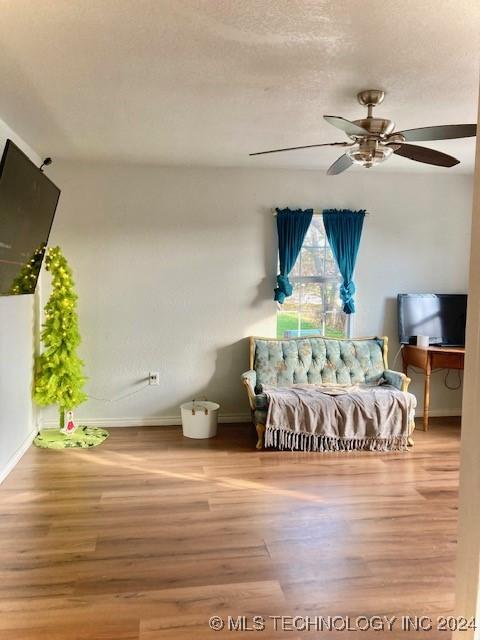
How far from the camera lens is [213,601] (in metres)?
2.23

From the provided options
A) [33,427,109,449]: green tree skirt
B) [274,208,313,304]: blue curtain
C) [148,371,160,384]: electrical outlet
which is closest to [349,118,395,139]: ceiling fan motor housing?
[274,208,313,304]: blue curtain

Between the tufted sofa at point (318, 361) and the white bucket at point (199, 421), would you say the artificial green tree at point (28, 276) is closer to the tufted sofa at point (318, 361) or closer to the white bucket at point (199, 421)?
the white bucket at point (199, 421)

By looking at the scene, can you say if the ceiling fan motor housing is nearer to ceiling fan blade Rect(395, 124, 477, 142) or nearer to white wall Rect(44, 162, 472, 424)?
ceiling fan blade Rect(395, 124, 477, 142)

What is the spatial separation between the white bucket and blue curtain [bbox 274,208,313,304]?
4.23 ft

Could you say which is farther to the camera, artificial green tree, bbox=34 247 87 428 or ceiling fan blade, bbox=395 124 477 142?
artificial green tree, bbox=34 247 87 428

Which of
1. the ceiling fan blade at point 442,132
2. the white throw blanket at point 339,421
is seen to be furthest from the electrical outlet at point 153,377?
the ceiling fan blade at point 442,132

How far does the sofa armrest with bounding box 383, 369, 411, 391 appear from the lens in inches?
177

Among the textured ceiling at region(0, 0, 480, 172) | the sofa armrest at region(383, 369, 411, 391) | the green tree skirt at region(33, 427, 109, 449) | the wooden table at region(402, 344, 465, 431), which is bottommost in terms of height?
the green tree skirt at region(33, 427, 109, 449)

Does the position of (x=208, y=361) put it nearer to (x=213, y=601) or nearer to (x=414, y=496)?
(x=414, y=496)

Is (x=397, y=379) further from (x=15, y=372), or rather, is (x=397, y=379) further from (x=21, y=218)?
(x=21, y=218)

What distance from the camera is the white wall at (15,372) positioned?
11.6 feet

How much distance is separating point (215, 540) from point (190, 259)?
2.80 m

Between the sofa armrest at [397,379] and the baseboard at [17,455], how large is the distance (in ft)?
10.5

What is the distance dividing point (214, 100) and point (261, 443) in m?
2.66
